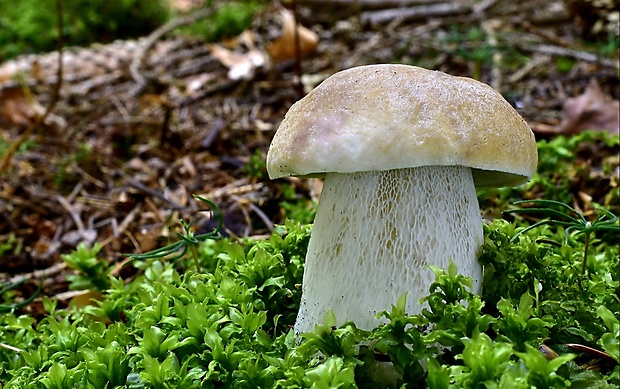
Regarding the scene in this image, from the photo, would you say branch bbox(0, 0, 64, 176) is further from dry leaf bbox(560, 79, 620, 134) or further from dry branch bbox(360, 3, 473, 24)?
dry branch bbox(360, 3, 473, 24)

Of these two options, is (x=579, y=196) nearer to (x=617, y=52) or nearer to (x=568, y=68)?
(x=617, y=52)

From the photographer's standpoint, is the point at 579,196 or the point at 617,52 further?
the point at 617,52

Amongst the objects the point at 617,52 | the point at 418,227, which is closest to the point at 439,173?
the point at 418,227

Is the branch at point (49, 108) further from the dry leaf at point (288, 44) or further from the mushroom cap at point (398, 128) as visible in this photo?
the mushroom cap at point (398, 128)

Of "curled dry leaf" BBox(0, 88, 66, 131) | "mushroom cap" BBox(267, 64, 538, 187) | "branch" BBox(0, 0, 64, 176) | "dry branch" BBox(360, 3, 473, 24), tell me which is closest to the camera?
"mushroom cap" BBox(267, 64, 538, 187)

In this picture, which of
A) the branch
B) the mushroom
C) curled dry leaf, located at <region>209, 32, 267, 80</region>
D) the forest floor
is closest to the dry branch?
the forest floor

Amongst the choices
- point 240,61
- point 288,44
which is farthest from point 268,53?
point 240,61
